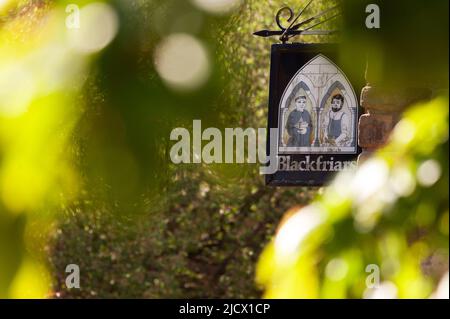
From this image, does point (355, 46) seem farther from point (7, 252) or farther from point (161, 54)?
point (7, 252)

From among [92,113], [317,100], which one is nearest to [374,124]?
[317,100]

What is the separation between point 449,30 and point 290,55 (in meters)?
1.86

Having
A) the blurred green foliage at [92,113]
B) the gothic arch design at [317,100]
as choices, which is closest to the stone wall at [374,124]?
the gothic arch design at [317,100]

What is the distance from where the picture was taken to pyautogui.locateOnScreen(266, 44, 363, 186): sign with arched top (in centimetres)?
225

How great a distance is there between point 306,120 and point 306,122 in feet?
0.04

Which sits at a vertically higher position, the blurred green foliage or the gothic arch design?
the gothic arch design

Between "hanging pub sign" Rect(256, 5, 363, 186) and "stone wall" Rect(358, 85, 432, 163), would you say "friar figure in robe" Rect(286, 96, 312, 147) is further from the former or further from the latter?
"stone wall" Rect(358, 85, 432, 163)

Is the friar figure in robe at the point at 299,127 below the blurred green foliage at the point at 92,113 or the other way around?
the other way around

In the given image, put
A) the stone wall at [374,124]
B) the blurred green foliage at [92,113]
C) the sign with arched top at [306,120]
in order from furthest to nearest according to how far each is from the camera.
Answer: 1. the sign with arched top at [306,120]
2. the stone wall at [374,124]
3. the blurred green foliage at [92,113]

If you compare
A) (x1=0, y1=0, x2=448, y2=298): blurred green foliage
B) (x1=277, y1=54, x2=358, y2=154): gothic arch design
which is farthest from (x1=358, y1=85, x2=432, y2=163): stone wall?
(x1=0, y1=0, x2=448, y2=298): blurred green foliage

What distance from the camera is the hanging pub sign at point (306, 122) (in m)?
2.25

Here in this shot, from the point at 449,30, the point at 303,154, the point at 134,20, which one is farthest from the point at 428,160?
the point at 303,154

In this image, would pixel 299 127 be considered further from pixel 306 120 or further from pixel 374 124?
pixel 374 124

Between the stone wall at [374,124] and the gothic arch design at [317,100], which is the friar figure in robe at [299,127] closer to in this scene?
the gothic arch design at [317,100]
